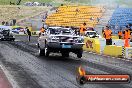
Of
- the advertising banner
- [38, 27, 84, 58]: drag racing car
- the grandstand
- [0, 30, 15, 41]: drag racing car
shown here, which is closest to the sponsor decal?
the advertising banner

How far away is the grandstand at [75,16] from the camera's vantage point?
5844cm

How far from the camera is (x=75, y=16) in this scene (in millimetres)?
62906

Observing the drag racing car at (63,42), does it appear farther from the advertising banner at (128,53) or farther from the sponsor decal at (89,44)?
the sponsor decal at (89,44)

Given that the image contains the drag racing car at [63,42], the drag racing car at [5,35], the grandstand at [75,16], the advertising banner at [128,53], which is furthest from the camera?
the grandstand at [75,16]

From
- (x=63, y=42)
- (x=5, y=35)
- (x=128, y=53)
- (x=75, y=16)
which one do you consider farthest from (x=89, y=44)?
(x=75, y=16)

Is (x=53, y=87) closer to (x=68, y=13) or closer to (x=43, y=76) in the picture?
(x=43, y=76)

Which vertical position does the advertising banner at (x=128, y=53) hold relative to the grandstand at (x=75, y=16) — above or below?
below

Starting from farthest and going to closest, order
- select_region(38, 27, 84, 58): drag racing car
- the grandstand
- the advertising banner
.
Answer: the grandstand < the advertising banner < select_region(38, 27, 84, 58): drag racing car

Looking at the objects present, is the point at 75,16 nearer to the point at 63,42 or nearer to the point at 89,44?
the point at 89,44

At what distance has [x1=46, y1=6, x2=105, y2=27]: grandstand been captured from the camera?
192 ft

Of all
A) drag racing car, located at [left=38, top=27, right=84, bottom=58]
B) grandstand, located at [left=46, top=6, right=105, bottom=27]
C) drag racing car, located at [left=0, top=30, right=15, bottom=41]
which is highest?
grandstand, located at [left=46, top=6, right=105, bottom=27]

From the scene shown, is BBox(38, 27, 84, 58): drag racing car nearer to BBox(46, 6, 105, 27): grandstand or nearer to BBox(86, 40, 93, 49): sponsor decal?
BBox(86, 40, 93, 49): sponsor decal

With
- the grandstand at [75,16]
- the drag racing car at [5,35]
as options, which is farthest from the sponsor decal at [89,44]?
the grandstand at [75,16]

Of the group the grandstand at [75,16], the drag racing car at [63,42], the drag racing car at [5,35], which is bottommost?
the drag racing car at [5,35]
